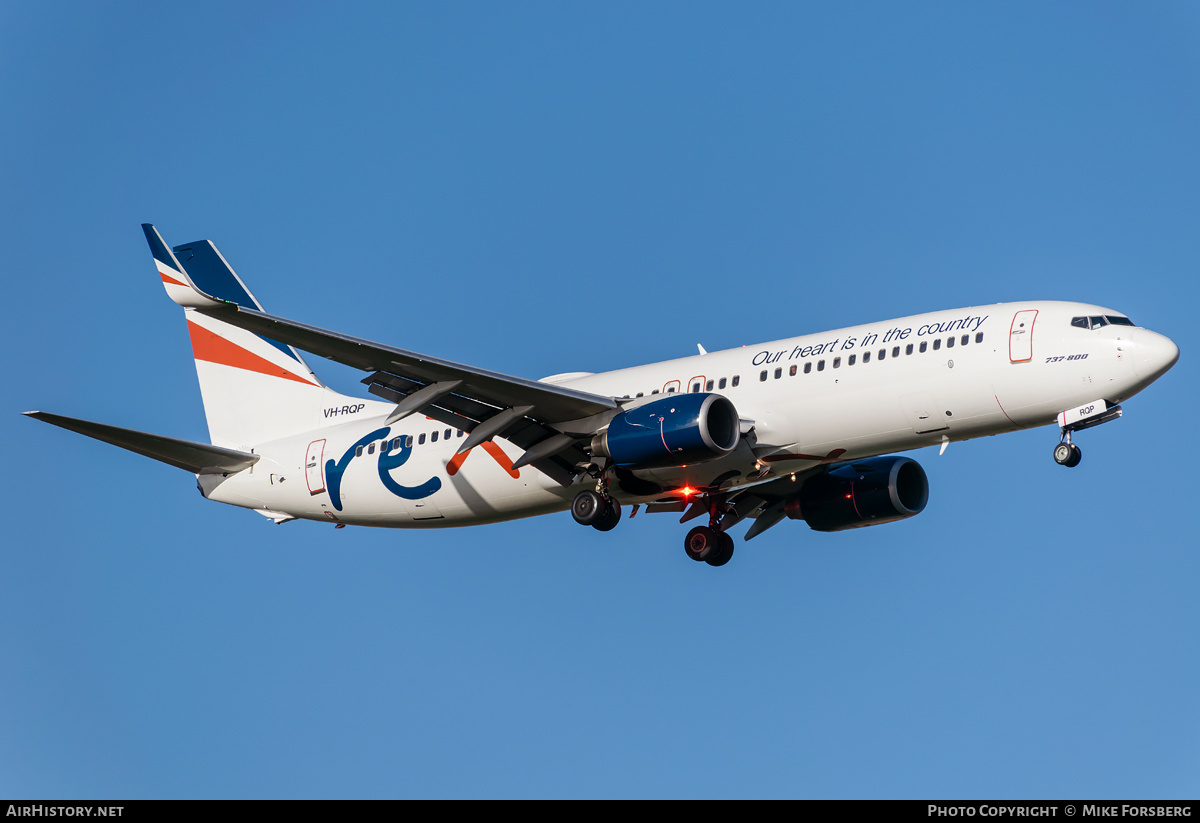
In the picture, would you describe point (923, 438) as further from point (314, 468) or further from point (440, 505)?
point (314, 468)

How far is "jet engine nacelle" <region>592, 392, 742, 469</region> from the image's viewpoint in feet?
103

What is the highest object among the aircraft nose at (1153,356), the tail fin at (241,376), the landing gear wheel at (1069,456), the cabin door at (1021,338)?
the tail fin at (241,376)

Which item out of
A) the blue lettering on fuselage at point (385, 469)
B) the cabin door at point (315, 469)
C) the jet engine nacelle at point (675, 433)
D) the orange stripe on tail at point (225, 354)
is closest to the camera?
the jet engine nacelle at point (675, 433)

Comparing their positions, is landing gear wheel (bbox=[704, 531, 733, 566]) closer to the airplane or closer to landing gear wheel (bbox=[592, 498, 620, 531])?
the airplane

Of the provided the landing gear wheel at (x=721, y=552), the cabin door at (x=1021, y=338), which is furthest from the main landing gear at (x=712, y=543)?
the cabin door at (x=1021, y=338)

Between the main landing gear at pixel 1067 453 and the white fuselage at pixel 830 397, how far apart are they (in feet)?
2.09

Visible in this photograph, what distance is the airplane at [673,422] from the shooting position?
100 ft

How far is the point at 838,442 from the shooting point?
3212cm

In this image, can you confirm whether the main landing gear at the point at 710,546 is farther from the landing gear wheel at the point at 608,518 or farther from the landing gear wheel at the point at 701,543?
the landing gear wheel at the point at 608,518

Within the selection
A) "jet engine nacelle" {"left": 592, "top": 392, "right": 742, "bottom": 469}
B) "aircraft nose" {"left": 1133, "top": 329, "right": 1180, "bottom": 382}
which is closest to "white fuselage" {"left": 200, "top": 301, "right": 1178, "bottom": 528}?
Answer: "aircraft nose" {"left": 1133, "top": 329, "right": 1180, "bottom": 382}

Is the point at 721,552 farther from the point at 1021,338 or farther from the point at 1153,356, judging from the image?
the point at 1153,356

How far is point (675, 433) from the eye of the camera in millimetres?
31578
